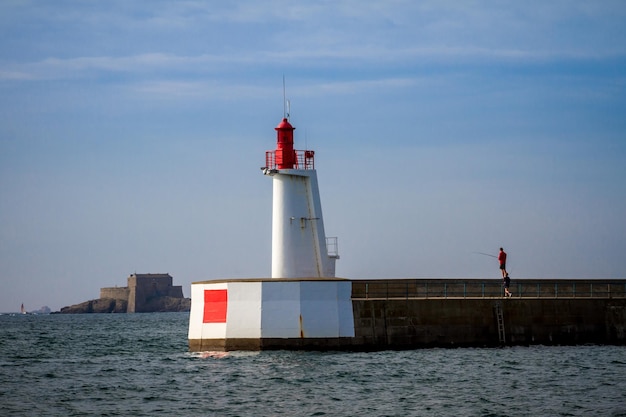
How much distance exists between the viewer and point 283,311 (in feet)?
113

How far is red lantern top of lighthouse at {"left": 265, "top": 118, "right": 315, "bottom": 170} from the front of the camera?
38.6 m

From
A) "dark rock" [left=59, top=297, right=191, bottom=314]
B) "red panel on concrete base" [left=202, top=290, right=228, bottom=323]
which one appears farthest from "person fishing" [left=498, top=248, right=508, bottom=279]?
"dark rock" [left=59, top=297, right=191, bottom=314]

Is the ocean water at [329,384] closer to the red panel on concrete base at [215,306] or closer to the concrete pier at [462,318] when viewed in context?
the concrete pier at [462,318]

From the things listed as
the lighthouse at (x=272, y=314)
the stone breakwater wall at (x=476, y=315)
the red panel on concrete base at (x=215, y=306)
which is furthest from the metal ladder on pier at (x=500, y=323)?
the red panel on concrete base at (x=215, y=306)

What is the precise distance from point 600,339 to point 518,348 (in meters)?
4.10

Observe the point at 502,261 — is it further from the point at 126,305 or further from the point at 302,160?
the point at 126,305

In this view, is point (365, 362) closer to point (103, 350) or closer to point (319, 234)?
point (319, 234)

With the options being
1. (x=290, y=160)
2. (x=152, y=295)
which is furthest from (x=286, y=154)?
(x=152, y=295)

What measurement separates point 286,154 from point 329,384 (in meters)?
13.1

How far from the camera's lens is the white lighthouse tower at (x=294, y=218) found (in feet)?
126

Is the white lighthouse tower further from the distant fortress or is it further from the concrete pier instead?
the distant fortress

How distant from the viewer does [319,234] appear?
3862 cm

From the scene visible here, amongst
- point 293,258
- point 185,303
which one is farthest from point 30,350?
point 185,303

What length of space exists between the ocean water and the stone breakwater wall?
32.6 inches
